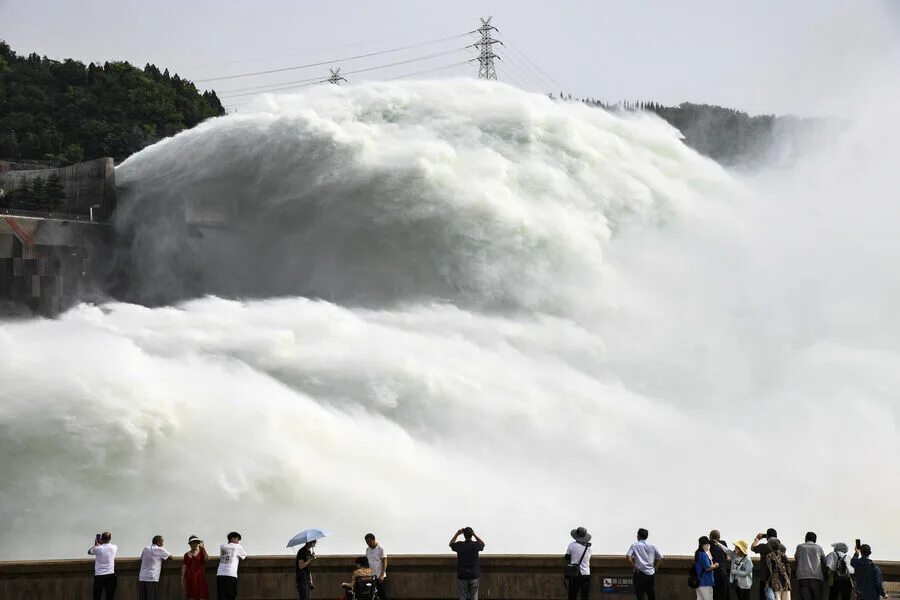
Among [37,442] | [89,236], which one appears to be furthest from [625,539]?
[89,236]

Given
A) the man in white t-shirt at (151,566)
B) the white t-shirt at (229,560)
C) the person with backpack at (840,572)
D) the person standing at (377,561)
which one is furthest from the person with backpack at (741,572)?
the man in white t-shirt at (151,566)

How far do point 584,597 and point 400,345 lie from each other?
17818mm

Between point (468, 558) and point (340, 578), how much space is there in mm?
2333

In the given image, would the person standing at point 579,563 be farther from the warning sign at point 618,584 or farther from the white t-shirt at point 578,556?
the warning sign at point 618,584

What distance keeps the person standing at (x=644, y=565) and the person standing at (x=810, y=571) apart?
2007 millimetres

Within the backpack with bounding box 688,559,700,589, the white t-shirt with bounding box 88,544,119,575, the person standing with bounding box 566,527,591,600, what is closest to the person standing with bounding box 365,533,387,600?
the person standing with bounding box 566,527,591,600

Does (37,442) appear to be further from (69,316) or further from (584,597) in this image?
(584,597)

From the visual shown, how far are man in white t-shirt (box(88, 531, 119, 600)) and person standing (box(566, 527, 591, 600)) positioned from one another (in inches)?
264

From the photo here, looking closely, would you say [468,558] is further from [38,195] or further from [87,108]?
[87,108]

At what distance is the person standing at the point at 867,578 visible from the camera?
14414 mm

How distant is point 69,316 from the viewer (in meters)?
34.9

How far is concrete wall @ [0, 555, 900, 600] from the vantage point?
1596 centimetres

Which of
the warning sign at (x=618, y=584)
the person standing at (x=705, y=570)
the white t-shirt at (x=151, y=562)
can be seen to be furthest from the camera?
the warning sign at (x=618, y=584)

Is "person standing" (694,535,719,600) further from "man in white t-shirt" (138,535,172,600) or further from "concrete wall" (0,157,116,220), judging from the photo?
"concrete wall" (0,157,116,220)
